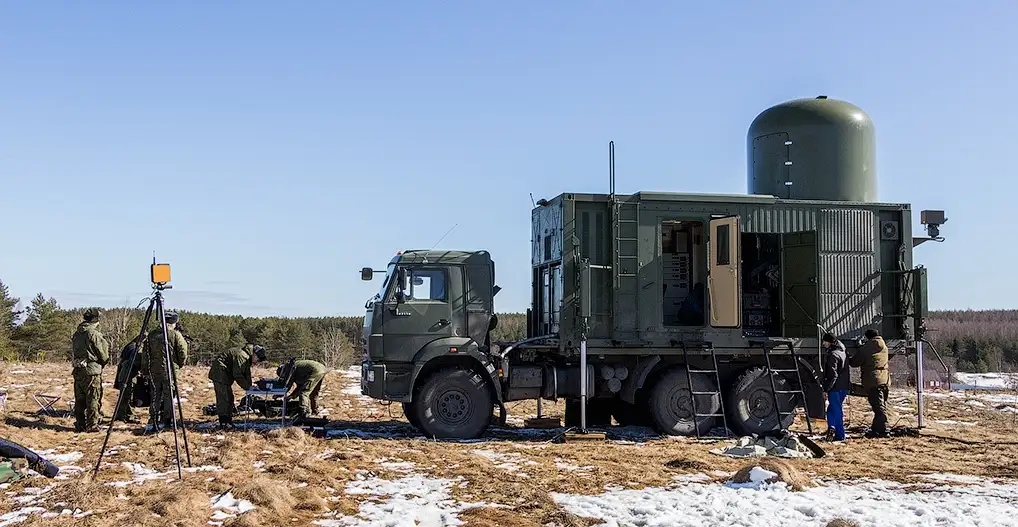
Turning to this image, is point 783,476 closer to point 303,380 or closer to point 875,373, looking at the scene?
point 875,373

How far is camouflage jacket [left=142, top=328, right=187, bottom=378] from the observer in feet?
43.4

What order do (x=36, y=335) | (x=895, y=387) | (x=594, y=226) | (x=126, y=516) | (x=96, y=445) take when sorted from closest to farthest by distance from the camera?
(x=126, y=516) < (x=96, y=445) < (x=594, y=226) < (x=895, y=387) < (x=36, y=335)

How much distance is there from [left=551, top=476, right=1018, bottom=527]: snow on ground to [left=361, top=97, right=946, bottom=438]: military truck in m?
4.68

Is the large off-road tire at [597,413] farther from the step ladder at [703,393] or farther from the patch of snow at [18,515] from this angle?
the patch of snow at [18,515]

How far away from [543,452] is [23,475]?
616 centimetres

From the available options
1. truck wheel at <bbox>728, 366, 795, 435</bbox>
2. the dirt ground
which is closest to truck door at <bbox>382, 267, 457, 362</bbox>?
the dirt ground

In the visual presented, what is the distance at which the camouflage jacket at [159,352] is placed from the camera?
43.4 feet

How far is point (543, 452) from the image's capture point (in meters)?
11.9

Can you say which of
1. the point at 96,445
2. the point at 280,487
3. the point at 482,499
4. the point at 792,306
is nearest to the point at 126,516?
the point at 280,487

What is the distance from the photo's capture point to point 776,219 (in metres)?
14.2

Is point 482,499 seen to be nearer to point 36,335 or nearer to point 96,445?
point 96,445

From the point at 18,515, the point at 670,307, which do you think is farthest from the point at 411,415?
the point at 18,515

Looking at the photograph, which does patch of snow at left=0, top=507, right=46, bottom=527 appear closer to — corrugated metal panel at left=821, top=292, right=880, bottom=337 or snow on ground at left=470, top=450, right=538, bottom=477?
Answer: snow on ground at left=470, top=450, right=538, bottom=477

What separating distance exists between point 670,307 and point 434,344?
4.32m
